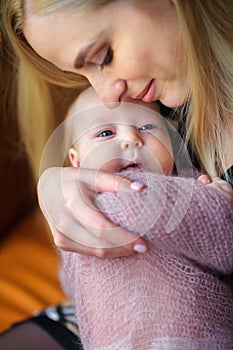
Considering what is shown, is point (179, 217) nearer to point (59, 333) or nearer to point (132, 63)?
point (132, 63)

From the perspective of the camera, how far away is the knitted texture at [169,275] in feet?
2.23

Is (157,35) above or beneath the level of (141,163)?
above

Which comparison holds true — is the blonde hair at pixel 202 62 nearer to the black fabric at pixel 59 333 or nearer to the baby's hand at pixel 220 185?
the baby's hand at pixel 220 185

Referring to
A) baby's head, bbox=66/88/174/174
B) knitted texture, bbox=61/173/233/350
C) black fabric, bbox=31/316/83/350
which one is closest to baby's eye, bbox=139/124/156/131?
baby's head, bbox=66/88/174/174

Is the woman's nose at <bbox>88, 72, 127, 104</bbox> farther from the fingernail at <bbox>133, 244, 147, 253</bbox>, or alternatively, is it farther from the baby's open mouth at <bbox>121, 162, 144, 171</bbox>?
the fingernail at <bbox>133, 244, 147, 253</bbox>

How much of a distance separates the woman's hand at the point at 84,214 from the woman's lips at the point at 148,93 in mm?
119

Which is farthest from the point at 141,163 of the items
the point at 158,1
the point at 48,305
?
the point at 48,305

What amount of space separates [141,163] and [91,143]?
69mm

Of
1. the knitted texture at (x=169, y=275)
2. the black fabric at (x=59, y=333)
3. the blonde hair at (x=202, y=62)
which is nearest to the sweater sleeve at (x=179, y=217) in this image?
the knitted texture at (x=169, y=275)

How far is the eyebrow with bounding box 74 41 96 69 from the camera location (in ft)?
2.43

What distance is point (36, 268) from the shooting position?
3.79ft

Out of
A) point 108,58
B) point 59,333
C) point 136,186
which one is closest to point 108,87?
point 108,58

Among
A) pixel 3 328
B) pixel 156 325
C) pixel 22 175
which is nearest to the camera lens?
pixel 156 325

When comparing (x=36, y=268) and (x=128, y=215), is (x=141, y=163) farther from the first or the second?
(x=36, y=268)
